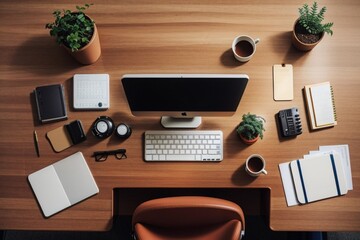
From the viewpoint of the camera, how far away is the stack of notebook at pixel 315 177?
139 cm

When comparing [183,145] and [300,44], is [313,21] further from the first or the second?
[183,145]

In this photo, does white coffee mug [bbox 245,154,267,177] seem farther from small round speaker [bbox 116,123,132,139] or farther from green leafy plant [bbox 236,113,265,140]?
small round speaker [bbox 116,123,132,139]

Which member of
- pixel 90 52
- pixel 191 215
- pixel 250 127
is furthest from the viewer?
pixel 90 52

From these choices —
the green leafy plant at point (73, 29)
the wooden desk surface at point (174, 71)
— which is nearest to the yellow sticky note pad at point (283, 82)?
the wooden desk surface at point (174, 71)

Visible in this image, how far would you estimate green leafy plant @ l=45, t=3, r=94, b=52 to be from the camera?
1357 millimetres

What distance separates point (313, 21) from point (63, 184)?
4.05 ft

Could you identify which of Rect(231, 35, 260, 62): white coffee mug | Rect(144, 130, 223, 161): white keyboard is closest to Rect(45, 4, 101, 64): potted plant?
Rect(144, 130, 223, 161): white keyboard

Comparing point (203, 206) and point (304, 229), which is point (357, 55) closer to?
point (304, 229)

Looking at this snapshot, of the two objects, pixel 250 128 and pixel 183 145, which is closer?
pixel 250 128

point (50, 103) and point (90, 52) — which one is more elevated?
point (90, 52)

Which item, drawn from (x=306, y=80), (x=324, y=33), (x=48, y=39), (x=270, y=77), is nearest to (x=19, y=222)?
(x=48, y=39)

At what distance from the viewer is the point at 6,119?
1482 mm

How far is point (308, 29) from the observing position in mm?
1435

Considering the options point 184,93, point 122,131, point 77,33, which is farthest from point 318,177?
point 77,33
